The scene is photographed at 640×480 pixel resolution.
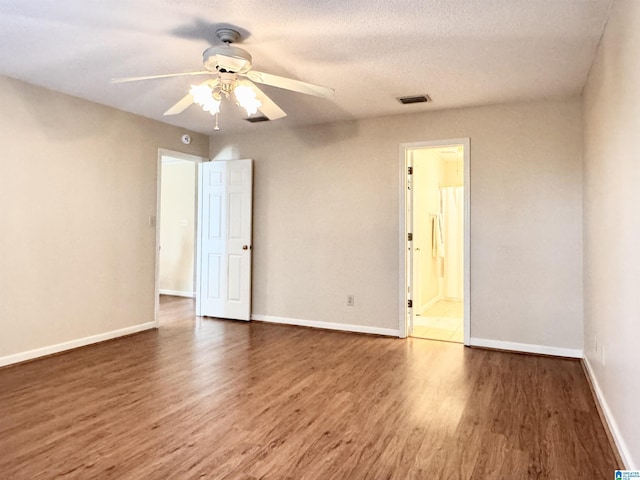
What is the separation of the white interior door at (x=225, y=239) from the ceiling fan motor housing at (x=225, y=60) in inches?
109

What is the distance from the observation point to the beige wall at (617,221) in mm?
1930

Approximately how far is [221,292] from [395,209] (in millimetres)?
2502

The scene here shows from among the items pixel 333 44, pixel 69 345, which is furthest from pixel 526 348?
pixel 69 345

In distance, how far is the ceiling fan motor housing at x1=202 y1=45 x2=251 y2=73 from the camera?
2539mm

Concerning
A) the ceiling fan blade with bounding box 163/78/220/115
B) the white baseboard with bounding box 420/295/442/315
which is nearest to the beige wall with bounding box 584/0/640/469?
the ceiling fan blade with bounding box 163/78/220/115

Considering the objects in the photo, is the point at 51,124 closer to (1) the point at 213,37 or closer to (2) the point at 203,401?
(1) the point at 213,37

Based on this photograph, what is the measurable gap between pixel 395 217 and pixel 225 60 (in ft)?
8.85

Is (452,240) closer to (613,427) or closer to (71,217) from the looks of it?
(613,427)

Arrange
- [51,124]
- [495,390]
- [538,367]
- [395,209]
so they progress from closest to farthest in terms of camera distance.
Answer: [495,390]
[538,367]
[51,124]
[395,209]

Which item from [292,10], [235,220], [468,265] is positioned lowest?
[468,265]

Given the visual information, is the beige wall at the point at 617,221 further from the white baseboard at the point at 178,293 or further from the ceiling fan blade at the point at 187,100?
the white baseboard at the point at 178,293

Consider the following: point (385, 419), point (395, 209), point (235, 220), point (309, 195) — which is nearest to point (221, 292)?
point (235, 220)

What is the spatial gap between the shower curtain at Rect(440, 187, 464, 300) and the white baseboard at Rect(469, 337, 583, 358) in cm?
296

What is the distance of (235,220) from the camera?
5523mm
